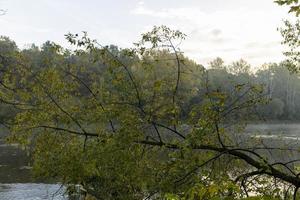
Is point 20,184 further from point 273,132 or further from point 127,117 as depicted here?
point 273,132

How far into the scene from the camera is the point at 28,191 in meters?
22.5

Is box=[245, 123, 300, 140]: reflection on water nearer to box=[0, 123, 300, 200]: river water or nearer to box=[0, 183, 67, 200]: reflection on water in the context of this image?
box=[0, 123, 300, 200]: river water

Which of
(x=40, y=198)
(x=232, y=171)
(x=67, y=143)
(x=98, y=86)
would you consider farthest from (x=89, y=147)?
(x=40, y=198)

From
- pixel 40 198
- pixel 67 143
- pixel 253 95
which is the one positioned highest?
pixel 253 95

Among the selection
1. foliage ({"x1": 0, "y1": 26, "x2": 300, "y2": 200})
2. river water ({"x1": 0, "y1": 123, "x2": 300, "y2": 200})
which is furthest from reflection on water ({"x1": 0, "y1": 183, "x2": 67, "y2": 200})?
foliage ({"x1": 0, "y1": 26, "x2": 300, "y2": 200})

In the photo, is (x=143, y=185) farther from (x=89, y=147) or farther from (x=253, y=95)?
(x=253, y=95)

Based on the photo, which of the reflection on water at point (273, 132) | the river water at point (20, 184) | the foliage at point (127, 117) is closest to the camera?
the foliage at point (127, 117)

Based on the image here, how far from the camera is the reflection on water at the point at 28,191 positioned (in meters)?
21.0

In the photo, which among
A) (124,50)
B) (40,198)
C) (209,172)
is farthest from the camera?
(40,198)

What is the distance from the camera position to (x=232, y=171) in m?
7.85

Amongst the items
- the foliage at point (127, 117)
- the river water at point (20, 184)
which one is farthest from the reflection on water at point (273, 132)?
the river water at point (20, 184)

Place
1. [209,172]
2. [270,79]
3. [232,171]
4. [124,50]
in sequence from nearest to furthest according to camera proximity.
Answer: [209,172], [124,50], [232,171], [270,79]

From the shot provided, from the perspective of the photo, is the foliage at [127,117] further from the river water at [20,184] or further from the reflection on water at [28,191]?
the reflection on water at [28,191]

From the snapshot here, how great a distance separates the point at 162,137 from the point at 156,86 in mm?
910
